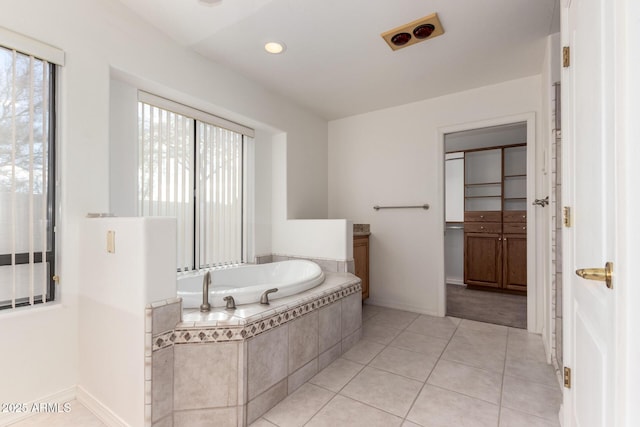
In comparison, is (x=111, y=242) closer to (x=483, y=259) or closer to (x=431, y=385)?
(x=431, y=385)

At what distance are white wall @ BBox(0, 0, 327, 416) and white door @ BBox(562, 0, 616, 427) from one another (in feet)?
7.58

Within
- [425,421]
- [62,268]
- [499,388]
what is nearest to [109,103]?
[62,268]

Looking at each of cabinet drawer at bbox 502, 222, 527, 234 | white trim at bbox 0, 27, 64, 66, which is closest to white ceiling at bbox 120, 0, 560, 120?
white trim at bbox 0, 27, 64, 66

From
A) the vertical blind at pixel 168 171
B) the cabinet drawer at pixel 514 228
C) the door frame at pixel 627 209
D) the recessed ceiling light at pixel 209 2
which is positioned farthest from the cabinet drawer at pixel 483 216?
the recessed ceiling light at pixel 209 2

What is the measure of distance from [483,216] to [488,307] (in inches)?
51.5

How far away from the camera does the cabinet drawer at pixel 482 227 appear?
4070 mm

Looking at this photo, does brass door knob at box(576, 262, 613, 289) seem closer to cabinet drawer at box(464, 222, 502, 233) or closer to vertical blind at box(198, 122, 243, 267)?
vertical blind at box(198, 122, 243, 267)

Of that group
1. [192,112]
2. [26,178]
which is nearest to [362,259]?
[192,112]

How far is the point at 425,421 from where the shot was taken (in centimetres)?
154

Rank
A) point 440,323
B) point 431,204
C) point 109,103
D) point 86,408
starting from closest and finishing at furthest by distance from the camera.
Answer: point 86,408
point 109,103
point 440,323
point 431,204

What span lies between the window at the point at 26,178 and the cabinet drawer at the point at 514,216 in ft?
15.1

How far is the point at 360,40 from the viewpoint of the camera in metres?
2.21

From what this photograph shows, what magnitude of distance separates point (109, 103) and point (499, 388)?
9.87ft

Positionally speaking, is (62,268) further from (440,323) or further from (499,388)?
(440,323)
